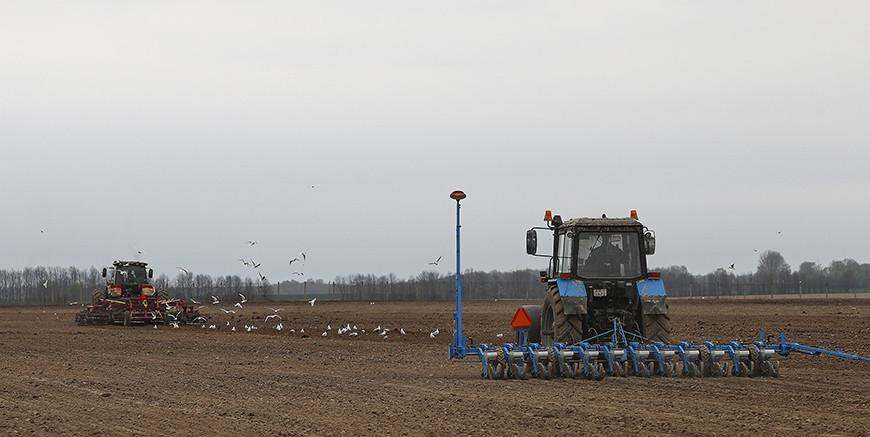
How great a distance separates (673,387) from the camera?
47.9 ft

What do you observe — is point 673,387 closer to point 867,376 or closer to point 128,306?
point 867,376

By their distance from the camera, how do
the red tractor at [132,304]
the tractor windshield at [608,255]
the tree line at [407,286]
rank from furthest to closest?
the tree line at [407,286], the red tractor at [132,304], the tractor windshield at [608,255]

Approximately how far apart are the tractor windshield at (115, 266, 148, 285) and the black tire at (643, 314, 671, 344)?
29476 millimetres

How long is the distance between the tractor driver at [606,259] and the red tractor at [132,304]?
2343 cm

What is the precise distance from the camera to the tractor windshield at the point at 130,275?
42.2m

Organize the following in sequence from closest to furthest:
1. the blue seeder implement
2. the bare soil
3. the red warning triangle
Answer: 1. the bare soil
2. the blue seeder implement
3. the red warning triangle

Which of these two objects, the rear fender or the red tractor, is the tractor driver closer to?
the rear fender

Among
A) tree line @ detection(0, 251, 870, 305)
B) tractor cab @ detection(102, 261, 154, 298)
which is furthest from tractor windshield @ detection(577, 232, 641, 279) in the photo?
tree line @ detection(0, 251, 870, 305)

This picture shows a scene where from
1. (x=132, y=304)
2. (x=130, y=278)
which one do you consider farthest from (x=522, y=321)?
(x=130, y=278)

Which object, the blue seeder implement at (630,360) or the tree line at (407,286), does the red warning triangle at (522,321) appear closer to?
the blue seeder implement at (630,360)

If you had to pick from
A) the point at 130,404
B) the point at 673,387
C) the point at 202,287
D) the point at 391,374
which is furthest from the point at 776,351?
the point at 202,287

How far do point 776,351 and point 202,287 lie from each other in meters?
83.8

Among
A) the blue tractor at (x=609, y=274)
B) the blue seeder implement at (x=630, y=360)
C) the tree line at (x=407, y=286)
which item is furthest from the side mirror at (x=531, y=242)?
the tree line at (x=407, y=286)

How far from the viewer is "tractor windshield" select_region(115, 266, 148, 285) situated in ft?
138
